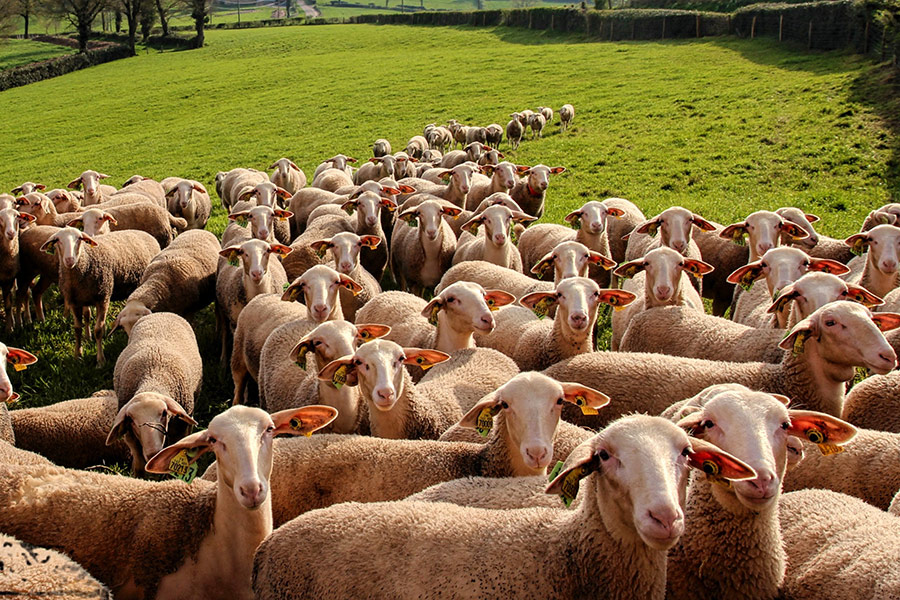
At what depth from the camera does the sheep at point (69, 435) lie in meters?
5.99

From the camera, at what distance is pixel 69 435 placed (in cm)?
607

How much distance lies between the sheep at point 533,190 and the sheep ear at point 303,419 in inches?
337

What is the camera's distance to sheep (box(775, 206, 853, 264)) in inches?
326

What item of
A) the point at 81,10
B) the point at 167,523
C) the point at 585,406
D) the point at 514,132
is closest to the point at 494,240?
the point at 585,406

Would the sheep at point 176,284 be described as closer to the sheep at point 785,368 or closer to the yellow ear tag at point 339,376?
the yellow ear tag at point 339,376

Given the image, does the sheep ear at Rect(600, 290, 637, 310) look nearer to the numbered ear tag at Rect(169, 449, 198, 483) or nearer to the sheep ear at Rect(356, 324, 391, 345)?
the sheep ear at Rect(356, 324, 391, 345)

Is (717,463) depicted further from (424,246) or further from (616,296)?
(424,246)

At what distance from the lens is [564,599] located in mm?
3080

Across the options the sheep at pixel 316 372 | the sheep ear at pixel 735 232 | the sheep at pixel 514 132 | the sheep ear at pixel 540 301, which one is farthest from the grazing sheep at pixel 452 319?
the sheep at pixel 514 132

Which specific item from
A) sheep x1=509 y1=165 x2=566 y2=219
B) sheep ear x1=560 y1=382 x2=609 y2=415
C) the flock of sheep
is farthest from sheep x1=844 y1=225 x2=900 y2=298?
sheep x1=509 y1=165 x2=566 y2=219

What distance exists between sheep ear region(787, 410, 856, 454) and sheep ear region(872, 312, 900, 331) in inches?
73.7

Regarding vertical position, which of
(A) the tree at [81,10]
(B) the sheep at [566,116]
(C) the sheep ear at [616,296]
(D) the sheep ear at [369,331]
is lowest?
(D) the sheep ear at [369,331]

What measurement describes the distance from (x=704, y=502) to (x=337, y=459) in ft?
6.81

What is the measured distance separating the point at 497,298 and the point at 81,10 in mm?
57443
